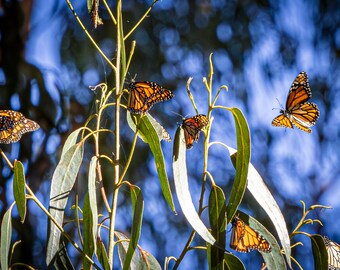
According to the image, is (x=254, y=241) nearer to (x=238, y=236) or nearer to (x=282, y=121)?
(x=238, y=236)

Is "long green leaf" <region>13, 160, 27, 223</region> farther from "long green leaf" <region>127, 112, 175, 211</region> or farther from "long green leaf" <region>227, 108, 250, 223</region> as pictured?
"long green leaf" <region>227, 108, 250, 223</region>

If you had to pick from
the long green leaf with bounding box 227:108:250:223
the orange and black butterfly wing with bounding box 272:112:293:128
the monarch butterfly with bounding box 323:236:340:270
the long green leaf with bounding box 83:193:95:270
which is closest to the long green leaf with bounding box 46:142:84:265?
the long green leaf with bounding box 83:193:95:270

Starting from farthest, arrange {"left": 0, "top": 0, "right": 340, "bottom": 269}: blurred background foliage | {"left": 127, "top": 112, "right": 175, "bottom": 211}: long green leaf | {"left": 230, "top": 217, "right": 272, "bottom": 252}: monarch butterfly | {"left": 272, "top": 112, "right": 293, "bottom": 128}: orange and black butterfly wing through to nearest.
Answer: {"left": 0, "top": 0, "right": 340, "bottom": 269}: blurred background foliage, {"left": 272, "top": 112, "right": 293, "bottom": 128}: orange and black butterfly wing, {"left": 230, "top": 217, "right": 272, "bottom": 252}: monarch butterfly, {"left": 127, "top": 112, "right": 175, "bottom": 211}: long green leaf

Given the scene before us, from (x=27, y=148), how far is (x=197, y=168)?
2.04 feet

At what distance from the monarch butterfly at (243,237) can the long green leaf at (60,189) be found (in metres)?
0.35

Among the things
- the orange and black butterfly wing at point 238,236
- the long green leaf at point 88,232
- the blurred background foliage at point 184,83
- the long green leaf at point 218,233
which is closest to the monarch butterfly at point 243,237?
the orange and black butterfly wing at point 238,236

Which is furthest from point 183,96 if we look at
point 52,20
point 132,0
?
point 52,20

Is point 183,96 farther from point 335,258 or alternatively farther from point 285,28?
point 335,258

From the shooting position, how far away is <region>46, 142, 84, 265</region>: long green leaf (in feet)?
3.17

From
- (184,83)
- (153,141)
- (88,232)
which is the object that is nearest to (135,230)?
(88,232)

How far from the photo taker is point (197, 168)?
6.50 ft

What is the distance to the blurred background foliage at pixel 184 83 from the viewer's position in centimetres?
189

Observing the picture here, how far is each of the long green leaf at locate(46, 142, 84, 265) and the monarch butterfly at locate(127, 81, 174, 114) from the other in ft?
0.45

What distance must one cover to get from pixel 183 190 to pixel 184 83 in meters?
1.15
